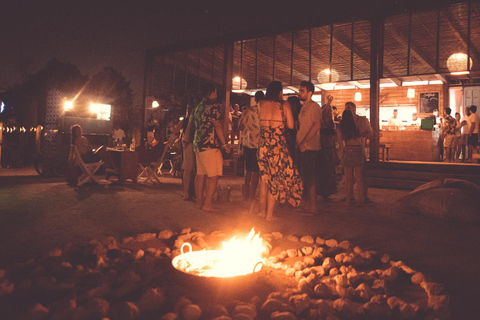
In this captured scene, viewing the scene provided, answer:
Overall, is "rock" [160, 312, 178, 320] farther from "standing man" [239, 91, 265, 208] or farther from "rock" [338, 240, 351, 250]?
"standing man" [239, 91, 265, 208]

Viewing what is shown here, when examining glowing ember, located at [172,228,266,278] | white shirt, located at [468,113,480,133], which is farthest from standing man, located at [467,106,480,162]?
glowing ember, located at [172,228,266,278]

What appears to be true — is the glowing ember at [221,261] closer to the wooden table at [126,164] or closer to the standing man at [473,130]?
the wooden table at [126,164]

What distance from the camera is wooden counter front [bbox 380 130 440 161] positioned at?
13.7 meters

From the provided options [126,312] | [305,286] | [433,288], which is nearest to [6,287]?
[126,312]

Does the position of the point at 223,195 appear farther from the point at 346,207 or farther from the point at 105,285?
the point at 105,285

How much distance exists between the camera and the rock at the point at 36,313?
196cm

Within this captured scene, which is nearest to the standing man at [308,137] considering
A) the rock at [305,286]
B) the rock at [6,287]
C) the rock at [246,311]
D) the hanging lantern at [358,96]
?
the rock at [305,286]

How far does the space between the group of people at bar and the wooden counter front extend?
26.2 feet

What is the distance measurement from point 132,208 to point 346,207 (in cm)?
359

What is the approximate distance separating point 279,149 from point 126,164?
5.59 meters

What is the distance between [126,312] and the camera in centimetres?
206

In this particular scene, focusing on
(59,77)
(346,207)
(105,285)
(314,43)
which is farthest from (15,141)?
(59,77)

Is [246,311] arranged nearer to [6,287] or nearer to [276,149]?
[6,287]

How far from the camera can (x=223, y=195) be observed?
6832mm
